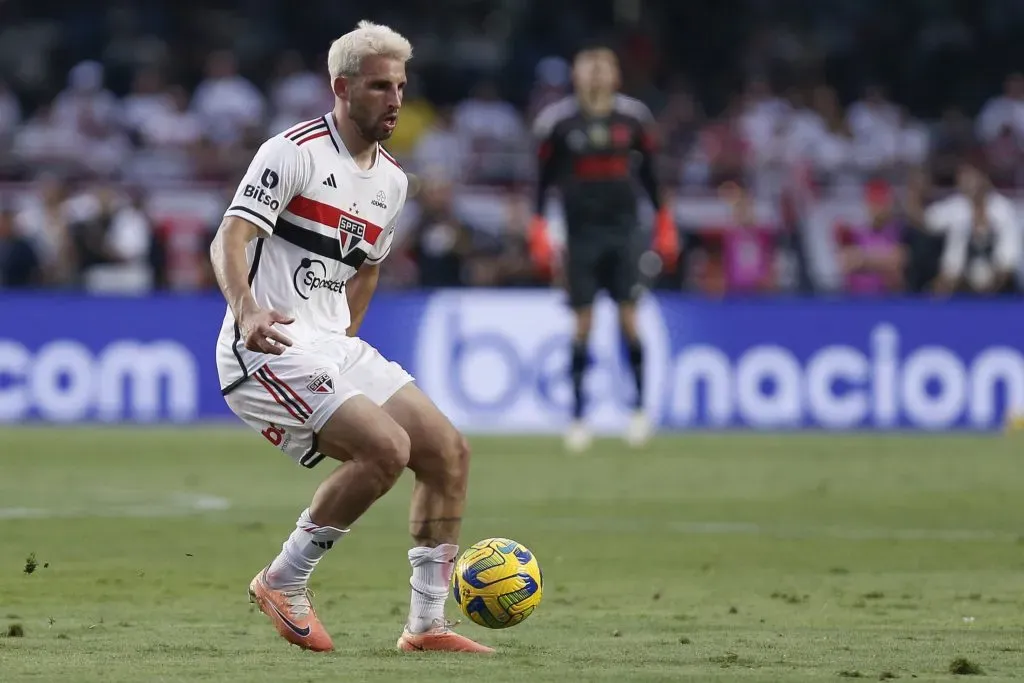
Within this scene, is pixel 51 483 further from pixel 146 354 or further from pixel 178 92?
pixel 178 92

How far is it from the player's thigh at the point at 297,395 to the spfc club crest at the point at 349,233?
1.39 ft

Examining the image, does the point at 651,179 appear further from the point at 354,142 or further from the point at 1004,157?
the point at 1004,157

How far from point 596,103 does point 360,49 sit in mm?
9199

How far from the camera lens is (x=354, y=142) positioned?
6793 mm

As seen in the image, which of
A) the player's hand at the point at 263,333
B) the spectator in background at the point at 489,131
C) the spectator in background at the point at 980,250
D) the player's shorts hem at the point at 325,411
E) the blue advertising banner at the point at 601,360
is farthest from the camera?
→ the spectator in background at the point at 489,131

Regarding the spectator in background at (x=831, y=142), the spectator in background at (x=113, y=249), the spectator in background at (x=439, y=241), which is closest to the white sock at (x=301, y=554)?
the spectator in background at (x=439, y=241)

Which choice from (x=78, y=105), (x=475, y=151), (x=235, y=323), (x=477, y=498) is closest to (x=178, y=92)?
(x=78, y=105)

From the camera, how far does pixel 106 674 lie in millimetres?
5711

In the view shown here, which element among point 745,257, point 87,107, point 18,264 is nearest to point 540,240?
point 745,257

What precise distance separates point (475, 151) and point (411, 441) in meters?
17.0

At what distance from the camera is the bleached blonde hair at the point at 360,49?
6594 mm

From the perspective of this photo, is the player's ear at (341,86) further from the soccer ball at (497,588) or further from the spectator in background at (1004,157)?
the spectator in background at (1004,157)

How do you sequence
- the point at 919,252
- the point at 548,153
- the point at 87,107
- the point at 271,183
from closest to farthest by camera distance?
the point at 271,183, the point at 548,153, the point at 919,252, the point at 87,107

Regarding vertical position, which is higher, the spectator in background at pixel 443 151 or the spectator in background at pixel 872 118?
the spectator in background at pixel 872 118
